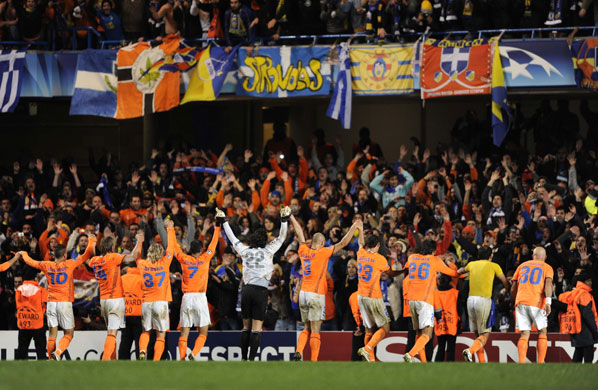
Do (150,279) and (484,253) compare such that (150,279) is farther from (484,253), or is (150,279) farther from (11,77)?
(11,77)

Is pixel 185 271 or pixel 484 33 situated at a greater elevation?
pixel 484 33

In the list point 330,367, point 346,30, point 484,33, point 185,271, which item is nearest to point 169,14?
point 346,30

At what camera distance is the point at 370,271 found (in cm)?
1383

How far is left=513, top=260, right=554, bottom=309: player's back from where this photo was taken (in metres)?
13.6

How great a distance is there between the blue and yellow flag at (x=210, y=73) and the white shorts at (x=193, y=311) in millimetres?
6162

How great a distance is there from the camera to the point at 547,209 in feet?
53.8

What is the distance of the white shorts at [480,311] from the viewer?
551 inches

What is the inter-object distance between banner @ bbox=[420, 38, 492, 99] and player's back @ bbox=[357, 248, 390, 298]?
5703 millimetres

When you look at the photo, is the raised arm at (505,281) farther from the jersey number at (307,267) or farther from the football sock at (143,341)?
the football sock at (143,341)

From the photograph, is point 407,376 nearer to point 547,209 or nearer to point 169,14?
point 547,209

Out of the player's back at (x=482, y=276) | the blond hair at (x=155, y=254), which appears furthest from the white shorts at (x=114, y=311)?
the player's back at (x=482, y=276)

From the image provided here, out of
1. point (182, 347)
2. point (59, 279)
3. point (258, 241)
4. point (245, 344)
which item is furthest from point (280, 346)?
point (59, 279)

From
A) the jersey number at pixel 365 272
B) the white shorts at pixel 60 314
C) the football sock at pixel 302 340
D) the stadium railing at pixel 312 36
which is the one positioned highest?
the stadium railing at pixel 312 36

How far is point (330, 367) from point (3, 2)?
1253 cm
